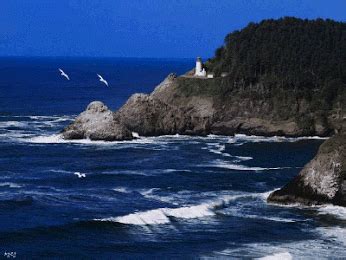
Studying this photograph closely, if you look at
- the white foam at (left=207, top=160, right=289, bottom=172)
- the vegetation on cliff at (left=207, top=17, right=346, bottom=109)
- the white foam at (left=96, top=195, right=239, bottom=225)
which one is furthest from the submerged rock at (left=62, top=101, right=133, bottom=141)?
the white foam at (left=96, top=195, right=239, bottom=225)

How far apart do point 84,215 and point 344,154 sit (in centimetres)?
1882

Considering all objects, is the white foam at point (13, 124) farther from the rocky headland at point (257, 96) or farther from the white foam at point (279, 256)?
the white foam at point (279, 256)

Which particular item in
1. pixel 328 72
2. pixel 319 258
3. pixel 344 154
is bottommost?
pixel 319 258

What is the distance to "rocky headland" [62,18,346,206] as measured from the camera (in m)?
101

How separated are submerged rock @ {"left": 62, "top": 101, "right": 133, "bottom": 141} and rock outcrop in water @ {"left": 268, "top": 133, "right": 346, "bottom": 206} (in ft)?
132

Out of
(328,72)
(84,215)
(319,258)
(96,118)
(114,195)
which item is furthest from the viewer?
(328,72)

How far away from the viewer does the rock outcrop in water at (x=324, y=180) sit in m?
57.0

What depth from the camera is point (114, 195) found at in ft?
210

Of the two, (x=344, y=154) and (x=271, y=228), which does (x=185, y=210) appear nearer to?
(x=271, y=228)

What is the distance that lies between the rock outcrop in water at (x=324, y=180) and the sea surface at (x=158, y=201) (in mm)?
870

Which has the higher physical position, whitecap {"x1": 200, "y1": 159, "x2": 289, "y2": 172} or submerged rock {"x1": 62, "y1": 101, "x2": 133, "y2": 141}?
submerged rock {"x1": 62, "y1": 101, "x2": 133, "y2": 141}

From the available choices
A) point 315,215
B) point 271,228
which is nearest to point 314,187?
point 315,215

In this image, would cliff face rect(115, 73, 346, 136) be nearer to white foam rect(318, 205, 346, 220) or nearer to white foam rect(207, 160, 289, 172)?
white foam rect(207, 160, 289, 172)

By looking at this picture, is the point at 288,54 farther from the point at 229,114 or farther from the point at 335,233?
the point at 335,233
